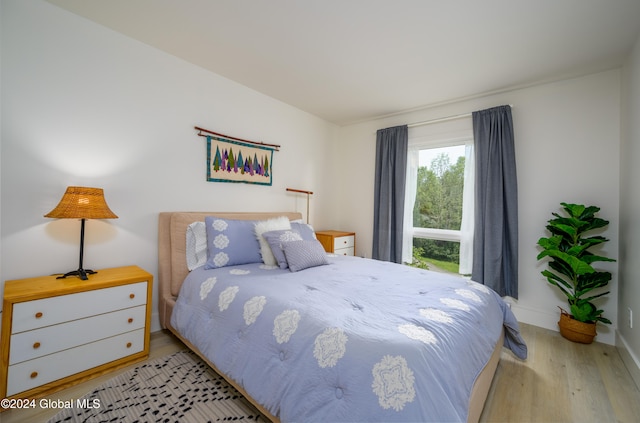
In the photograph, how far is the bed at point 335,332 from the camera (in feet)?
3.22

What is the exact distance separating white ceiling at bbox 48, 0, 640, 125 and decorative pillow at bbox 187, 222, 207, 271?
162cm

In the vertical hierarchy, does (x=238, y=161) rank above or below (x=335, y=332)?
above

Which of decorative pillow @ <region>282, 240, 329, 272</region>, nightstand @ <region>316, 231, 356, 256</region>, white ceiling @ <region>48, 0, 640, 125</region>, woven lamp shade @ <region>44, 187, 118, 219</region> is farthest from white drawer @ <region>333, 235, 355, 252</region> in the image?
woven lamp shade @ <region>44, 187, 118, 219</region>

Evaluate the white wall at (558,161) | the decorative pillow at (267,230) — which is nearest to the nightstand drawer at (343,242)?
the decorative pillow at (267,230)

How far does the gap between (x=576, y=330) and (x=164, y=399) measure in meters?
3.37

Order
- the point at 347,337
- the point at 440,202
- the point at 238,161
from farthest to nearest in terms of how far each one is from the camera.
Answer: the point at 440,202
the point at 238,161
the point at 347,337

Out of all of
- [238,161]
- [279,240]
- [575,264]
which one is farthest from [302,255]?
[575,264]

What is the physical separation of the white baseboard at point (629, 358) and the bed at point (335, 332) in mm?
670

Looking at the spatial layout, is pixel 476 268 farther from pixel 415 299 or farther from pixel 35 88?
pixel 35 88

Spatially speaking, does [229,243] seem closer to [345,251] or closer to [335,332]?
[335,332]

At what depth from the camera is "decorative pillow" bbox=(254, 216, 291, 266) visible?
7.75 ft

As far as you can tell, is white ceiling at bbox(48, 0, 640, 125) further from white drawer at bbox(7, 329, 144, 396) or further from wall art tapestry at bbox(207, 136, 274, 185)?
white drawer at bbox(7, 329, 144, 396)

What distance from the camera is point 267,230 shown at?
Result: 2.55m

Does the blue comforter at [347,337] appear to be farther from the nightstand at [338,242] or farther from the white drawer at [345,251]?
the white drawer at [345,251]
